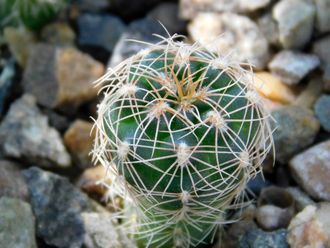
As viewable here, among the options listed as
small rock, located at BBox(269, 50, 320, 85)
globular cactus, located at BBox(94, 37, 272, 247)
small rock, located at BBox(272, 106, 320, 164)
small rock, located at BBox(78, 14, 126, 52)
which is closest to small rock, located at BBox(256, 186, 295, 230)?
small rock, located at BBox(272, 106, 320, 164)

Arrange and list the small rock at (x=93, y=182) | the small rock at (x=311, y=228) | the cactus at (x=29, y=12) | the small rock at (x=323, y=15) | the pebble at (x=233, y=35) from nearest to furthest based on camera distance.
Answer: the small rock at (x=311, y=228), the small rock at (x=93, y=182), the small rock at (x=323, y=15), the pebble at (x=233, y=35), the cactus at (x=29, y=12)

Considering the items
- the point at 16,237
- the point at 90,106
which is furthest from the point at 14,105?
the point at 16,237

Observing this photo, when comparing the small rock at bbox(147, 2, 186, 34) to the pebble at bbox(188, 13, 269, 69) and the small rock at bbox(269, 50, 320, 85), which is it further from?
the small rock at bbox(269, 50, 320, 85)

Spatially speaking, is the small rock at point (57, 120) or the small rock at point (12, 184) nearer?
the small rock at point (12, 184)

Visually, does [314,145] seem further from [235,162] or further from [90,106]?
[90,106]

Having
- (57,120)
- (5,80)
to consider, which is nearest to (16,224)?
(57,120)

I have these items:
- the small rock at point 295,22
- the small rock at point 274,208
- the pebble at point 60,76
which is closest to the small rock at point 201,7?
the small rock at point 295,22

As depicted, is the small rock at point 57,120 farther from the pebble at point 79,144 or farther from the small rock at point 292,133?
the small rock at point 292,133
